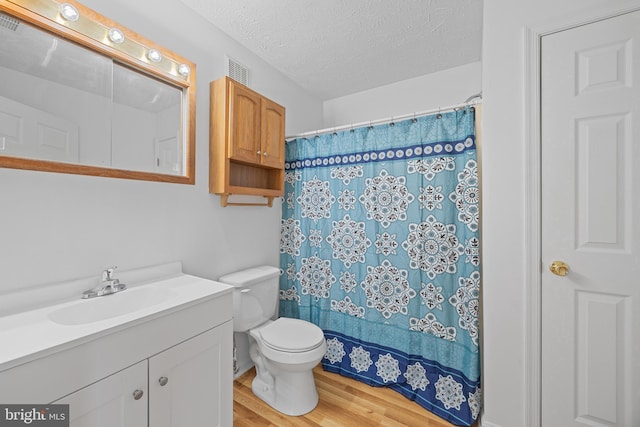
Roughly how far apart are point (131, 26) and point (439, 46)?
1921 mm

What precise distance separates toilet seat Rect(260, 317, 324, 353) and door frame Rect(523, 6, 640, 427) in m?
1.07

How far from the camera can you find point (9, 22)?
99 centimetres

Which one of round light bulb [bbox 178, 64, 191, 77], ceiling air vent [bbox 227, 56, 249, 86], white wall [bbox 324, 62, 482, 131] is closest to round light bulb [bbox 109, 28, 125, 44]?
round light bulb [bbox 178, 64, 191, 77]

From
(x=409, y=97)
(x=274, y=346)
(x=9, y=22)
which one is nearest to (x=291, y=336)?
(x=274, y=346)

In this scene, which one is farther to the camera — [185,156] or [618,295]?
[185,156]

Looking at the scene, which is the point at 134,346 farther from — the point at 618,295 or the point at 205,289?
the point at 618,295

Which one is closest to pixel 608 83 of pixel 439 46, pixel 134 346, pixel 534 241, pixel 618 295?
pixel 534 241

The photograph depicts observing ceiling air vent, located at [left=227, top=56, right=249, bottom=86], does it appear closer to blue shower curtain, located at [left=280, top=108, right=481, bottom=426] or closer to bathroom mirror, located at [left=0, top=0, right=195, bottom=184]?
bathroom mirror, located at [left=0, top=0, right=195, bottom=184]

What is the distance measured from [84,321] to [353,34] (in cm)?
214

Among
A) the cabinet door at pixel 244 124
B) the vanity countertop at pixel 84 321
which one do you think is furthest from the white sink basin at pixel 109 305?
the cabinet door at pixel 244 124

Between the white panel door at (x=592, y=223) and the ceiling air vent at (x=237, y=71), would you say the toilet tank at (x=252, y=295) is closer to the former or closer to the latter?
the ceiling air vent at (x=237, y=71)

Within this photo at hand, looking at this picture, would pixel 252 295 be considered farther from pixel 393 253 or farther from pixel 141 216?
pixel 393 253

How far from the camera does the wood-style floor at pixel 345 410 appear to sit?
1.50 meters

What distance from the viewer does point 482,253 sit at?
1480mm
